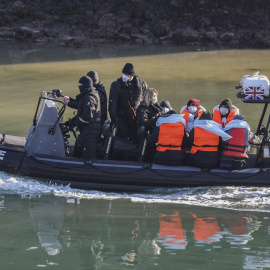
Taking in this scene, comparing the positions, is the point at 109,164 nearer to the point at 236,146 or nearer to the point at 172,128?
the point at 172,128

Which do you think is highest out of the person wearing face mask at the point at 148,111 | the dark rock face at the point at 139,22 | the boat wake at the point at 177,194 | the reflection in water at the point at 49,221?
the dark rock face at the point at 139,22

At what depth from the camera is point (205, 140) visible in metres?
7.83

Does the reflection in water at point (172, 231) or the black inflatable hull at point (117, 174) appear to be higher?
the black inflatable hull at point (117, 174)

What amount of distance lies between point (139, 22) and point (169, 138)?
14290 millimetres

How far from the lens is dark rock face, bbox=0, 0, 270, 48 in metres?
21.0

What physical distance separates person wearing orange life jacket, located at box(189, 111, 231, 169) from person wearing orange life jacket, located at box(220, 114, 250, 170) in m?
0.09

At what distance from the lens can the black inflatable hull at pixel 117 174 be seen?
7.96m

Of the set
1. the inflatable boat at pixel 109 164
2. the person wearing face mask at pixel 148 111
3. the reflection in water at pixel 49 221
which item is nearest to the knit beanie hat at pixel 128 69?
the person wearing face mask at pixel 148 111

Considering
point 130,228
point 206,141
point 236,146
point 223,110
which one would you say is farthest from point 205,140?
point 130,228

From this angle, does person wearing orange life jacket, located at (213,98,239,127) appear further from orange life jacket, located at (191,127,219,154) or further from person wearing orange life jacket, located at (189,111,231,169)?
orange life jacket, located at (191,127,219,154)

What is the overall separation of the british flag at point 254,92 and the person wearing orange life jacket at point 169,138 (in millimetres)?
799

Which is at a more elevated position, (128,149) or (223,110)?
(223,110)

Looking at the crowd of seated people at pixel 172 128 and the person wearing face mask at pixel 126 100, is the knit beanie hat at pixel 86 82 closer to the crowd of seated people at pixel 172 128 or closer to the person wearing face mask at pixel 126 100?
the crowd of seated people at pixel 172 128

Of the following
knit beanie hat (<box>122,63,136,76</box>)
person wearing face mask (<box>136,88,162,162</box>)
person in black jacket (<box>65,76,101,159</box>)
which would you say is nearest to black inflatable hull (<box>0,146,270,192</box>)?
person in black jacket (<box>65,76,101,159</box>)
